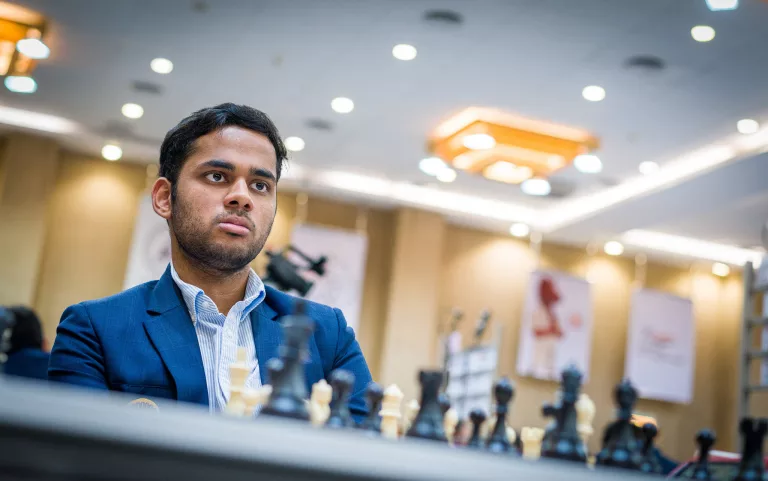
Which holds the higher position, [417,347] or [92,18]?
[92,18]

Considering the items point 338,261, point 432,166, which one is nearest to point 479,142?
point 432,166

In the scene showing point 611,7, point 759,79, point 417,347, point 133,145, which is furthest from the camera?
point 417,347

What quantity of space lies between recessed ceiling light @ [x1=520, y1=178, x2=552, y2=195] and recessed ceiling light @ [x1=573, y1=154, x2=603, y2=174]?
1.64ft

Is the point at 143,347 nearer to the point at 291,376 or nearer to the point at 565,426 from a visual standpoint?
the point at 291,376

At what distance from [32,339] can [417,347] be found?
619cm

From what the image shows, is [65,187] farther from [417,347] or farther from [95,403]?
[95,403]

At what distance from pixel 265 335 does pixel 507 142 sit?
20.0ft

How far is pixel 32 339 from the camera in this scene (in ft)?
12.8

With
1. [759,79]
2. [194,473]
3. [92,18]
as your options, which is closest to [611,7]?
[759,79]

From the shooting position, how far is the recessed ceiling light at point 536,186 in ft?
27.8

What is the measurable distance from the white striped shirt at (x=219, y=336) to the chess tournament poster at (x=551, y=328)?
8.68 metres

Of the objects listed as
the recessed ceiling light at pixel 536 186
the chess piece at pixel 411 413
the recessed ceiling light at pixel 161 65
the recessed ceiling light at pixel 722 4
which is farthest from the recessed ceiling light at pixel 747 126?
the chess piece at pixel 411 413

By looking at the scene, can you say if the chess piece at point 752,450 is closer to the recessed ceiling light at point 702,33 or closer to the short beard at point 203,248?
the short beard at point 203,248

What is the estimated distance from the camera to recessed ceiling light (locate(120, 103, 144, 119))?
26.1 ft
